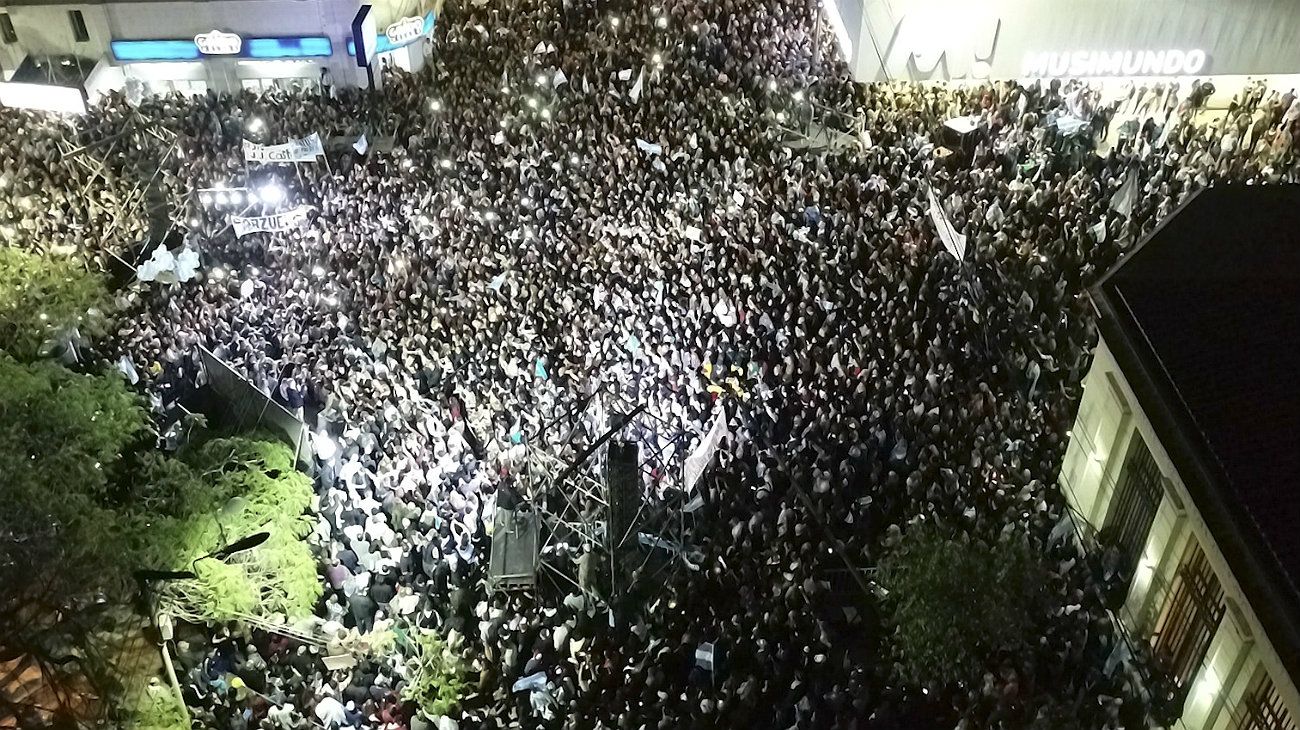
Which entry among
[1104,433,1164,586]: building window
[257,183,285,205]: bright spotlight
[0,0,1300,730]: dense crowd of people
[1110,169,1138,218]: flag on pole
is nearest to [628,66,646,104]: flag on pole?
[0,0,1300,730]: dense crowd of people

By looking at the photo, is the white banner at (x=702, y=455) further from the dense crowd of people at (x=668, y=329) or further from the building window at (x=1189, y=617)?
the building window at (x=1189, y=617)

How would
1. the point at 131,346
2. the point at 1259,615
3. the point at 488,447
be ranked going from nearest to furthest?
1. the point at 1259,615
2. the point at 488,447
3. the point at 131,346

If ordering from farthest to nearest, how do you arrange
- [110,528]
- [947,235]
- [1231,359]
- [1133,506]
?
[947,235] → [110,528] → [1133,506] → [1231,359]

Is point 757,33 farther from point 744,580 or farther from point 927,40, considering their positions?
point 744,580

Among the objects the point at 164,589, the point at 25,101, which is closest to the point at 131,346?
the point at 164,589

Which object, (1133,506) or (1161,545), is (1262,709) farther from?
(1133,506)

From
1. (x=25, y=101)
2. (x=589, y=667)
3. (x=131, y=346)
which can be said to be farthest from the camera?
(x=25, y=101)

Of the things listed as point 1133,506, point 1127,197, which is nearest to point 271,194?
point 1127,197
